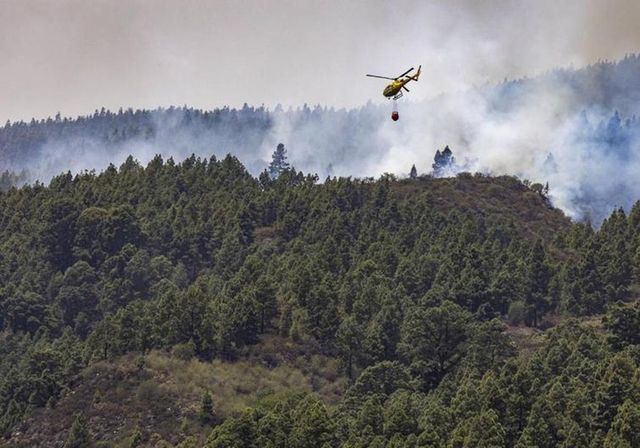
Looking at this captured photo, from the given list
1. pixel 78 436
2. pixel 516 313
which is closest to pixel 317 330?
pixel 516 313

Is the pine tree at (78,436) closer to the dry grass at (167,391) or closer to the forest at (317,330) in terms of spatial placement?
the forest at (317,330)

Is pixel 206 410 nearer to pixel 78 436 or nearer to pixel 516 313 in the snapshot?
pixel 78 436

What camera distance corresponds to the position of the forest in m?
106

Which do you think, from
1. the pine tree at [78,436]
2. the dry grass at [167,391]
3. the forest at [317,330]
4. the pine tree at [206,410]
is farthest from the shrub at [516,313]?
the pine tree at [78,436]

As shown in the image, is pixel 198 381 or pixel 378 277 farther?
pixel 378 277

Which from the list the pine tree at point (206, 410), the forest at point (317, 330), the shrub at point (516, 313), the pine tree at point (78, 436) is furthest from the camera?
the shrub at point (516, 313)

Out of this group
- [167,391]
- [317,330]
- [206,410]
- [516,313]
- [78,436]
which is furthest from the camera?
[516,313]

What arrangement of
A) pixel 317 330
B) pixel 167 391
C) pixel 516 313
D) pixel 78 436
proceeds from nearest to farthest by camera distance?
pixel 78 436
pixel 167 391
pixel 317 330
pixel 516 313

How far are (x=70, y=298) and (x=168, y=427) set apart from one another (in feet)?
191

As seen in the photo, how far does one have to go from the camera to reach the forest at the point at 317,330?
347 ft

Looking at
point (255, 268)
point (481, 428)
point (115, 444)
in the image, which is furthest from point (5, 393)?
point (481, 428)

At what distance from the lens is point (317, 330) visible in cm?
14688

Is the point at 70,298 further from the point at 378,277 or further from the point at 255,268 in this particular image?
the point at 378,277

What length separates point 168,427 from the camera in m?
123
